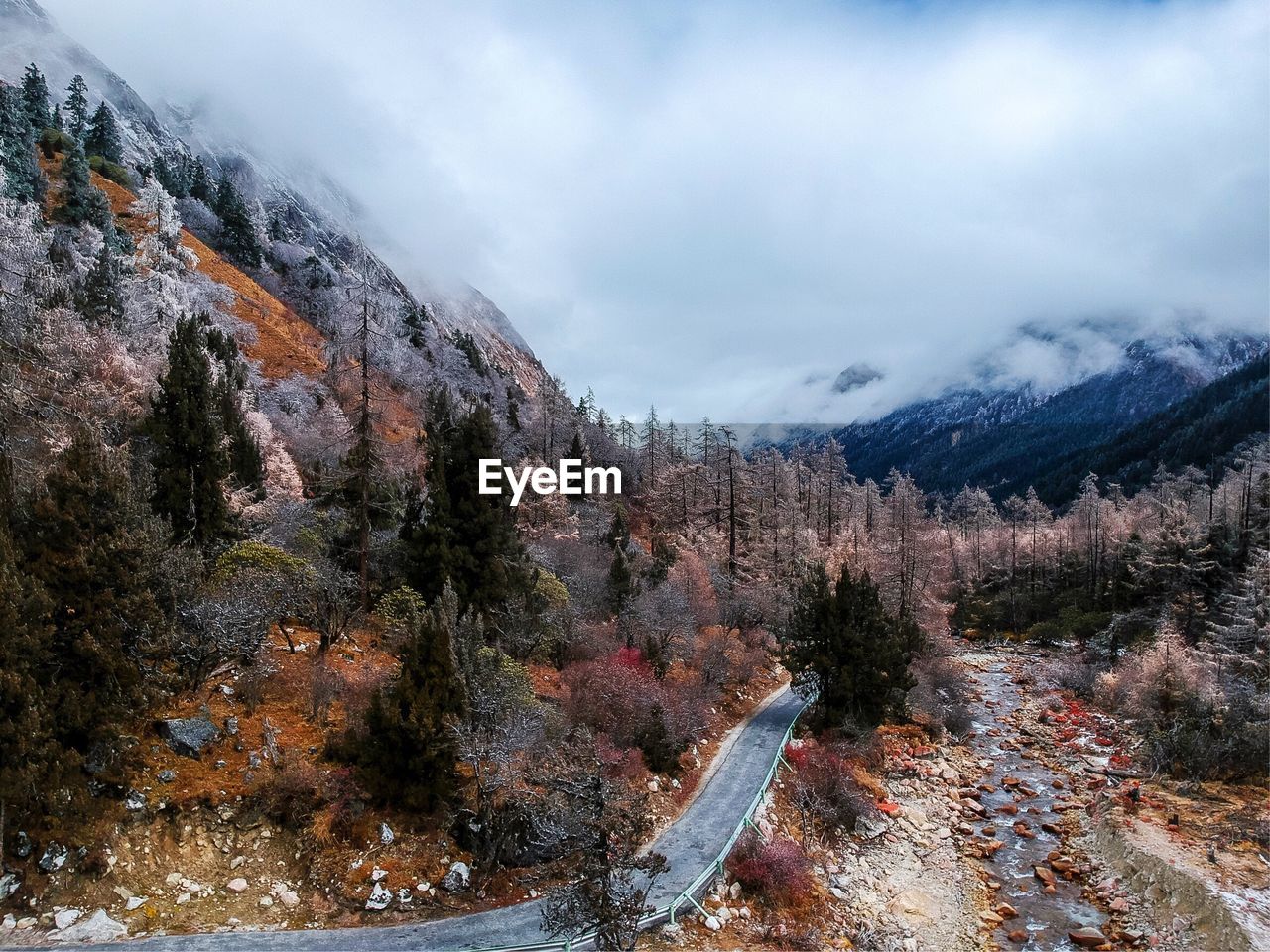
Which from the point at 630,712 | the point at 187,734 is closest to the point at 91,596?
the point at 187,734

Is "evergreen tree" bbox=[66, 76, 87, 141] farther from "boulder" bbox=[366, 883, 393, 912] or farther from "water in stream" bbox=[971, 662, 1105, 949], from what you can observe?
"water in stream" bbox=[971, 662, 1105, 949]

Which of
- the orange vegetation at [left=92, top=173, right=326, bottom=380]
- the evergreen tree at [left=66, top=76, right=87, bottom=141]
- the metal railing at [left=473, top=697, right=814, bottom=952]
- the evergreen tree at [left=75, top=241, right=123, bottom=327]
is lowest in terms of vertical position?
the metal railing at [left=473, top=697, right=814, bottom=952]

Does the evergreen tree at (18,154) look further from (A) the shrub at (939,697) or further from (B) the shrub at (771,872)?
(A) the shrub at (939,697)

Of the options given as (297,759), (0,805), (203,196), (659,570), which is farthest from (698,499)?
(203,196)

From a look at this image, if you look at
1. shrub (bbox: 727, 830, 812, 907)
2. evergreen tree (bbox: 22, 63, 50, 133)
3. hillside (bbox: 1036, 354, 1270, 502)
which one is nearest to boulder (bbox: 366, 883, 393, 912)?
shrub (bbox: 727, 830, 812, 907)

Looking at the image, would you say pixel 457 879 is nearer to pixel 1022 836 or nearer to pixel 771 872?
pixel 771 872

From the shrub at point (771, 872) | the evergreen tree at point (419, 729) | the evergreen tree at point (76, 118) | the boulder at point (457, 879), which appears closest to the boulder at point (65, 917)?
the evergreen tree at point (419, 729)

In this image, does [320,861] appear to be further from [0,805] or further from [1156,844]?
[1156,844]
